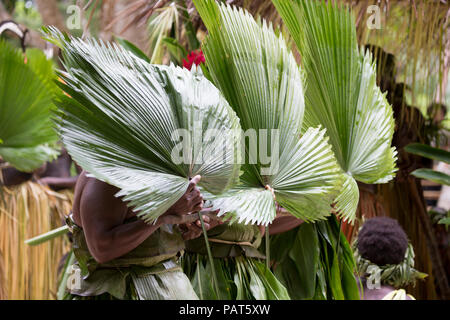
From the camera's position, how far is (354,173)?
1.20m

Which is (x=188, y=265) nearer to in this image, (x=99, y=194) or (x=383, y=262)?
(x=99, y=194)

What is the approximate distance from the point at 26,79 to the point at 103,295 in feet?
2.23

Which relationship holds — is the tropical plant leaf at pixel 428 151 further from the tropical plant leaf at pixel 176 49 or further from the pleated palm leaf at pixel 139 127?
the pleated palm leaf at pixel 139 127

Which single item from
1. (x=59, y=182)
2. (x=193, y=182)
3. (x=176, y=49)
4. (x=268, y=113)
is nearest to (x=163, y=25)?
(x=176, y=49)

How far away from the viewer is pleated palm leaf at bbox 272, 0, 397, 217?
1.18 m

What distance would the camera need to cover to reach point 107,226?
112 cm

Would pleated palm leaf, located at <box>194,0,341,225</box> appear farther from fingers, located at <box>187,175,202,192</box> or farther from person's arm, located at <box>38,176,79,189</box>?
person's arm, located at <box>38,176,79,189</box>

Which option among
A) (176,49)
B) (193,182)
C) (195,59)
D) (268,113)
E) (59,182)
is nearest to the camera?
(193,182)

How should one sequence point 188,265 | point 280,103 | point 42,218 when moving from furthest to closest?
point 42,218 → point 188,265 → point 280,103

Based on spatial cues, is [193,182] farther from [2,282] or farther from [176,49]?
[2,282]

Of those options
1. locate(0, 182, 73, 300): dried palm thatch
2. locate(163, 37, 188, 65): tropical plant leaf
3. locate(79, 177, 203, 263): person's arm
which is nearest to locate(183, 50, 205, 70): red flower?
locate(79, 177, 203, 263): person's arm

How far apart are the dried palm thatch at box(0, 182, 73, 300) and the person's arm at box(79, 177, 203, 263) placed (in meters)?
1.73

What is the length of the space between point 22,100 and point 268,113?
82cm
